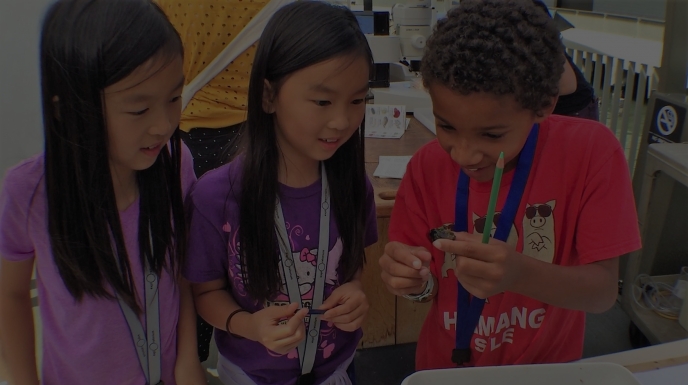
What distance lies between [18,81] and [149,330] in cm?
139

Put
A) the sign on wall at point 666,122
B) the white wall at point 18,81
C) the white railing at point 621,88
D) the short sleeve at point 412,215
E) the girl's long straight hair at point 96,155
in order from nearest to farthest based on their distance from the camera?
the girl's long straight hair at point 96,155
the short sleeve at point 412,215
the white wall at point 18,81
the sign on wall at point 666,122
the white railing at point 621,88

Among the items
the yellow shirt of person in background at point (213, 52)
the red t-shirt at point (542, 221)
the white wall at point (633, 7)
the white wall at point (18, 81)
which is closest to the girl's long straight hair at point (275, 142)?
the red t-shirt at point (542, 221)

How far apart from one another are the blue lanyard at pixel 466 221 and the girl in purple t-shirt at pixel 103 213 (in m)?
0.50

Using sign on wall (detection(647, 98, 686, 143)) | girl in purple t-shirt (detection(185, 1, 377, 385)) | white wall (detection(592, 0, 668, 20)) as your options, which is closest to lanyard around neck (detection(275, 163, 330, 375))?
girl in purple t-shirt (detection(185, 1, 377, 385))

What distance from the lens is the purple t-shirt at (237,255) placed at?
946mm

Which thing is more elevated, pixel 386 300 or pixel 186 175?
pixel 186 175

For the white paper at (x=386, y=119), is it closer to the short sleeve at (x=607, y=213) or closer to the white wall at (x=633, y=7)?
the short sleeve at (x=607, y=213)

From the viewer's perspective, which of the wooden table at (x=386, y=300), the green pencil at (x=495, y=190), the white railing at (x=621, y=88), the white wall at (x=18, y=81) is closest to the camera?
the green pencil at (x=495, y=190)

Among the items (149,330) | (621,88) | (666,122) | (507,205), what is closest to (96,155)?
(149,330)

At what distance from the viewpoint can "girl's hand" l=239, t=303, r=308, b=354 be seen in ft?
2.77

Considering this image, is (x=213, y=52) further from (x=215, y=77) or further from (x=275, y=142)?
(x=275, y=142)

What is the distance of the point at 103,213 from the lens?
2.84 feet

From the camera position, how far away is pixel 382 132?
2.12m

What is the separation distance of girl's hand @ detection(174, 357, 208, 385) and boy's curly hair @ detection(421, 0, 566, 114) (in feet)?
2.28
